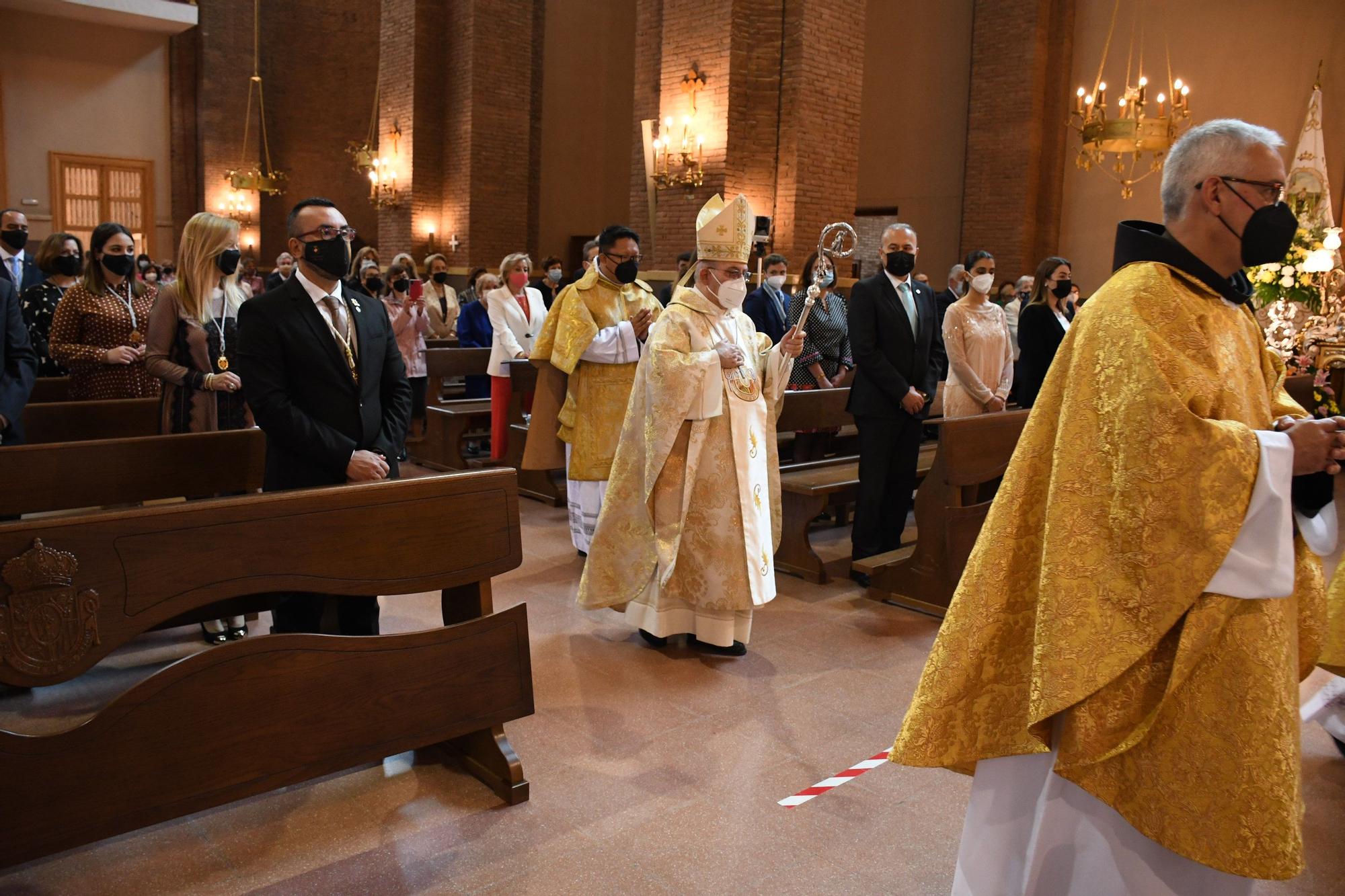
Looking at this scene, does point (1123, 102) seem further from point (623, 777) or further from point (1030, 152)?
point (623, 777)

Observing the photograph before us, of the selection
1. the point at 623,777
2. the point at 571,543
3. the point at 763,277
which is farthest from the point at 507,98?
the point at 623,777

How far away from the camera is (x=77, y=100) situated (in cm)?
1861

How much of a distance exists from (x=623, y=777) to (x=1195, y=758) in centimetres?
186

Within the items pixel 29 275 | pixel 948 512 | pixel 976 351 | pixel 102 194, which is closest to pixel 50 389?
pixel 29 275

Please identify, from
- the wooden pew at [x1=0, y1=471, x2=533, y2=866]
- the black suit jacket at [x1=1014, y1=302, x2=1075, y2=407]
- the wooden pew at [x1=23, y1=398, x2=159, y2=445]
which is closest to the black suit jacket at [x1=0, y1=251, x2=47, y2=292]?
the wooden pew at [x1=23, y1=398, x2=159, y2=445]

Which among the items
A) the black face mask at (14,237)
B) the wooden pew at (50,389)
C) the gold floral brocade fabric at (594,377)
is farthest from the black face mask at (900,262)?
the black face mask at (14,237)

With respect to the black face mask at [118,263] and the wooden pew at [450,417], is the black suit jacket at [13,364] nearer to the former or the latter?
the black face mask at [118,263]

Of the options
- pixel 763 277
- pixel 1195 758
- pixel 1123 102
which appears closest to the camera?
pixel 1195 758

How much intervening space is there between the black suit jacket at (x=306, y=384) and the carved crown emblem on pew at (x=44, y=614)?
1114 mm

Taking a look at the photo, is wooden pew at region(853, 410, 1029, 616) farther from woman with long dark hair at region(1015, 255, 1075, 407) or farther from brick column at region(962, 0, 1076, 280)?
brick column at region(962, 0, 1076, 280)

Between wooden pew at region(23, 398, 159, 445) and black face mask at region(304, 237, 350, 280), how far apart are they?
2.09 metres

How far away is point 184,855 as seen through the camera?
9.56 ft

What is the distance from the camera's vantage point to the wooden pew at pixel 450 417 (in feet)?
28.1

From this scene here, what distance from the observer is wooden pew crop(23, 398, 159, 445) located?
16.6ft
